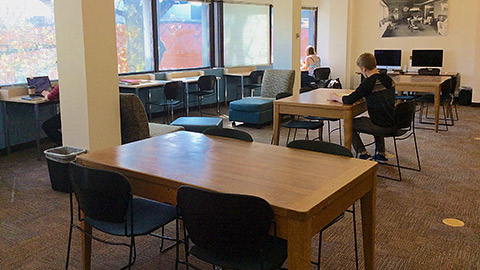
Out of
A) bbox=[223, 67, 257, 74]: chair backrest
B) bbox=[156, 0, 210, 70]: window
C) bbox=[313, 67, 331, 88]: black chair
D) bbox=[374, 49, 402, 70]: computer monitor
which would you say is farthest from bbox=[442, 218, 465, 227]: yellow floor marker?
Result: bbox=[374, 49, 402, 70]: computer monitor

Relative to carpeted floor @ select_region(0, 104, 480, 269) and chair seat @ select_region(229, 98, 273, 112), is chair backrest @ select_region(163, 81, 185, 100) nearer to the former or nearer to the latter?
chair seat @ select_region(229, 98, 273, 112)

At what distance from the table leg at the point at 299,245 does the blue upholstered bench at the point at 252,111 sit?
5438 mm

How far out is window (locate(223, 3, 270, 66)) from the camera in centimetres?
1014

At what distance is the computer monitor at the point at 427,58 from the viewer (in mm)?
10172

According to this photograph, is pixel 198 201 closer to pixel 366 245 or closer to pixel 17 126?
pixel 366 245

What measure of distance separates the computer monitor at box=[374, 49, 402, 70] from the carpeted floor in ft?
17.7

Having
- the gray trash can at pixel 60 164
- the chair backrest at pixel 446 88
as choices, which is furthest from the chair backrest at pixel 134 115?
the chair backrest at pixel 446 88

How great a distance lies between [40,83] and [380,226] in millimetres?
4617

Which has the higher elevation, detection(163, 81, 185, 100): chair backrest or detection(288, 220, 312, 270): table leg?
detection(163, 81, 185, 100): chair backrest

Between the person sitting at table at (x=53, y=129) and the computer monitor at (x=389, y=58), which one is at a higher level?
the computer monitor at (x=389, y=58)

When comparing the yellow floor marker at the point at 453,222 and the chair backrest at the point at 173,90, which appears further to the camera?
the chair backrest at the point at 173,90

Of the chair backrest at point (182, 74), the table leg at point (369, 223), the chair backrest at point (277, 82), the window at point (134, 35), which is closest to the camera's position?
the table leg at point (369, 223)

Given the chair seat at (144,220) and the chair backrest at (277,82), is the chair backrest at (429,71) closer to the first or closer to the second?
the chair backrest at (277,82)

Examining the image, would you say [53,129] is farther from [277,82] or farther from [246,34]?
[246,34]
